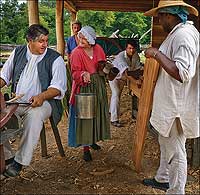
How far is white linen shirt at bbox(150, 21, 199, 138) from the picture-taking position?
2844 mm

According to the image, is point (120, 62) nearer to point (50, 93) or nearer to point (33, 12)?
point (33, 12)

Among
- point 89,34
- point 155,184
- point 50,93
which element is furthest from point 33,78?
point 155,184

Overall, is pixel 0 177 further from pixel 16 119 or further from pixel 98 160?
pixel 98 160

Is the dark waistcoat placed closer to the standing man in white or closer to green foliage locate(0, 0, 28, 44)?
the standing man in white

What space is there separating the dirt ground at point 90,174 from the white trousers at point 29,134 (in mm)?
282

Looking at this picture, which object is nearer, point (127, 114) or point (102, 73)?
point (102, 73)

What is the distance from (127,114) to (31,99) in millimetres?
3600

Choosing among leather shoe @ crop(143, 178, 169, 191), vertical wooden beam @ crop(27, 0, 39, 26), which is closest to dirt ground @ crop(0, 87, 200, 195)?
leather shoe @ crop(143, 178, 169, 191)

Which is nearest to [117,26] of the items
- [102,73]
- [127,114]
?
[127,114]

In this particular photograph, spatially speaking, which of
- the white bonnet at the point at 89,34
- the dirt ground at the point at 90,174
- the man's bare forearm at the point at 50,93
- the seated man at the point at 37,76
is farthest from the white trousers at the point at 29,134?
the white bonnet at the point at 89,34

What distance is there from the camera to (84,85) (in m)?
4.29

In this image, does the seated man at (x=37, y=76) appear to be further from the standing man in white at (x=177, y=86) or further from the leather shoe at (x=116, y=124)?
the leather shoe at (x=116, y=124)

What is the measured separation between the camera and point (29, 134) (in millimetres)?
3562

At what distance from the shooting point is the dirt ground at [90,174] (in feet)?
12.1
